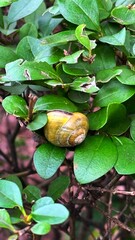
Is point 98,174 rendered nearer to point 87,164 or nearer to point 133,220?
point 87,164

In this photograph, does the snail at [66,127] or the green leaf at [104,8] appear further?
→ the green leaf at [104,8]

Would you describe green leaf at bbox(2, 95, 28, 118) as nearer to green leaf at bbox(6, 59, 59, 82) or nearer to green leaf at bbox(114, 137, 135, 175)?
green leaf at bbox(6, 59, 59, 82)

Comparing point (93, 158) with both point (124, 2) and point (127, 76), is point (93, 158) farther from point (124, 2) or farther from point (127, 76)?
point (124, 2)

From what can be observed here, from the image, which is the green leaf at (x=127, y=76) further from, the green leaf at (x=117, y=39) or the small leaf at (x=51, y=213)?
the small leaf at (x=51, y=213)

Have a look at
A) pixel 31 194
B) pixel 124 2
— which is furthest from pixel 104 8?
pixel 31 194

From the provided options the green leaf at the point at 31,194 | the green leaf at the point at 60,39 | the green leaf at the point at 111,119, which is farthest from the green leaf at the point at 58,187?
the green leaf at the point at 60,39

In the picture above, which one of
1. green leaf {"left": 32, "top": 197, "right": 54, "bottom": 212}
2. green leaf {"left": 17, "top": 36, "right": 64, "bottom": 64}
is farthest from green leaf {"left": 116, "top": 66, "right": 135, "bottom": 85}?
green leaf {"left": 32, "top": 197, "right": 54, "bottom": 212}
